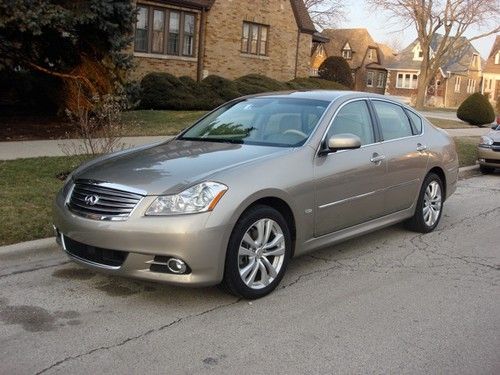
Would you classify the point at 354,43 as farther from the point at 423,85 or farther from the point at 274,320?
the point at 274,320

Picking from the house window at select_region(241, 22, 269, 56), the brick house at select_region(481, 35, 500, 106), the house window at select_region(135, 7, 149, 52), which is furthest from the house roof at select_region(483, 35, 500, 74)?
the house window at select_region(135, 7, 149, 52)

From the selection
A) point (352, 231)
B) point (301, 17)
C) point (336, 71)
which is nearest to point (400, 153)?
point (352, 231)

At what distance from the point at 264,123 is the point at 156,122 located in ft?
34.7

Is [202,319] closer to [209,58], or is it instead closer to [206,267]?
[206,267]

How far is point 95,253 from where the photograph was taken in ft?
14.5

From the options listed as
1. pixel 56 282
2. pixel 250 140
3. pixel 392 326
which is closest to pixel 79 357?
pixel 56 282

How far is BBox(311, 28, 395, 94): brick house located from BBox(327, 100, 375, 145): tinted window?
6095 cm

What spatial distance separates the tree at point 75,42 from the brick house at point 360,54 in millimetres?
54697

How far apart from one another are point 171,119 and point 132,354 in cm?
1327

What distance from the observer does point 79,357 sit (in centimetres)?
359

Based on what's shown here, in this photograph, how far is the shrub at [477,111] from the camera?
81.2ft

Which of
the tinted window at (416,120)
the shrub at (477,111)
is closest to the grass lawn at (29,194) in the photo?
the tinted window at (416,120)

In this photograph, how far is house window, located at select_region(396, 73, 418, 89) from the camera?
6688 centimetres

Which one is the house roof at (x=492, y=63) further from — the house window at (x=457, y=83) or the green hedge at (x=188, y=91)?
the green hedge at (x=188, y=91)
